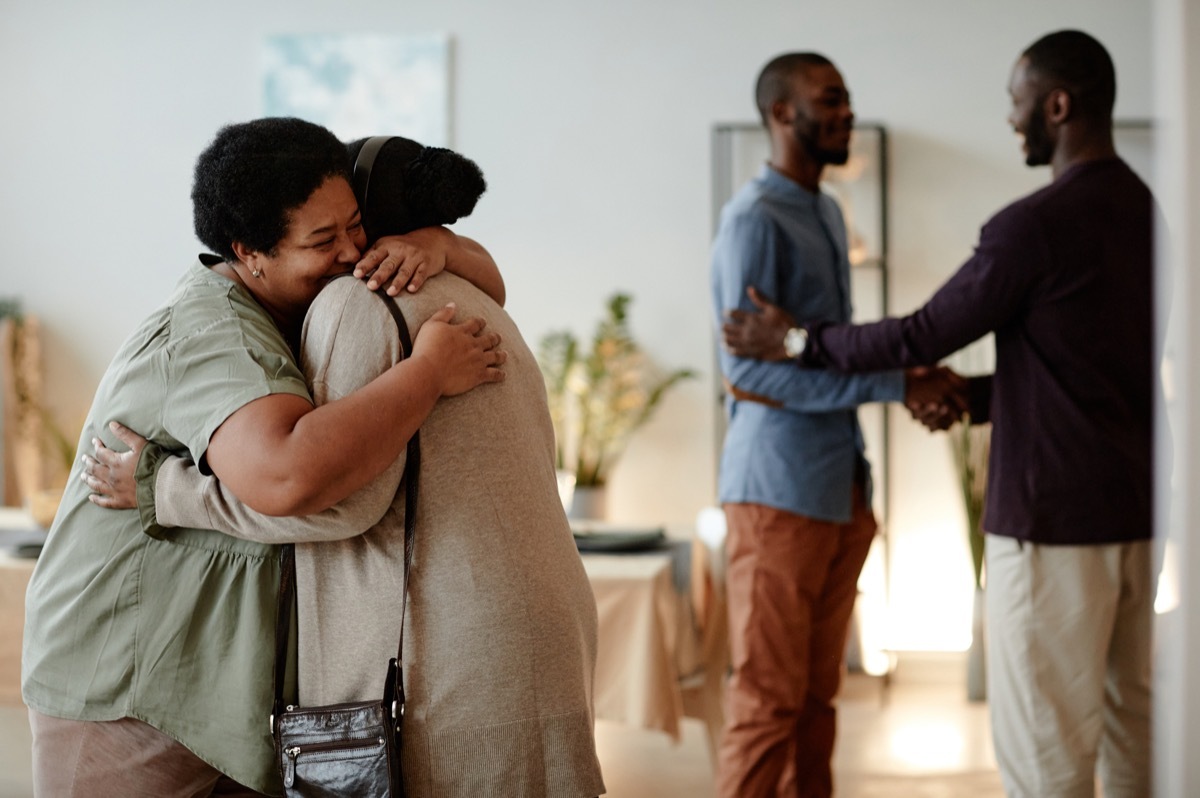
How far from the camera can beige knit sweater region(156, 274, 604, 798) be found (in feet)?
4.33

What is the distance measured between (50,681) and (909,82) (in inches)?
166

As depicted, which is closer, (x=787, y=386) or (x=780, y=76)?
(x=787, y=386)

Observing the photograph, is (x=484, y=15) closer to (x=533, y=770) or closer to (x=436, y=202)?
(x=436, y=202)

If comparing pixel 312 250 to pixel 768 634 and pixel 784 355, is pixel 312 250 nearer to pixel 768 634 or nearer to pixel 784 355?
pixel 784 355

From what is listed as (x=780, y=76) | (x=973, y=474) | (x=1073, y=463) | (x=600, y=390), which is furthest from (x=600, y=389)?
(x=1073, y=463)

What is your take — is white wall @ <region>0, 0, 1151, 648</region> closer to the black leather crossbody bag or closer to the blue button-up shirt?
the blue button-up shirt

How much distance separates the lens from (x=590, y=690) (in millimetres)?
1489

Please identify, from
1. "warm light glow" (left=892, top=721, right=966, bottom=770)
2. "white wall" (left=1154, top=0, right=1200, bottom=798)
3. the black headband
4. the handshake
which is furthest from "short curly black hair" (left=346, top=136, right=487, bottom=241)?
"warm light glow" (left=892, top=721, right=966, bottom=770)

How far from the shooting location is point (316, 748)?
1321 mm

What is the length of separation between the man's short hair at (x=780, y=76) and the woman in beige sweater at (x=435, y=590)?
156 centimetres

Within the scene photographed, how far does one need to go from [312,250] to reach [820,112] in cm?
159

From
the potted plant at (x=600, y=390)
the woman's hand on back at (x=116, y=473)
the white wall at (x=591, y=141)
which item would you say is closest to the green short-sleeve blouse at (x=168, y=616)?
the woman's hand on back at (x=116, y=473)

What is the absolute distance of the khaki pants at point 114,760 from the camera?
140cm

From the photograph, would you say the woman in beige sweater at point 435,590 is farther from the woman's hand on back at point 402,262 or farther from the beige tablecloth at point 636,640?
the beige tablecloth at point 636,640
